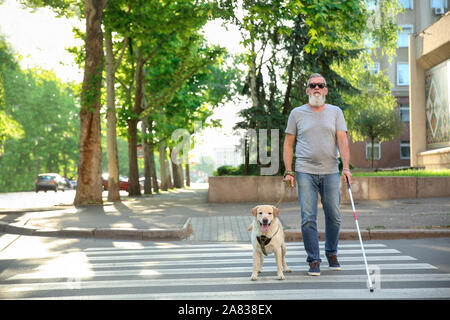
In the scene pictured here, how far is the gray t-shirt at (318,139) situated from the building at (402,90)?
40.4m

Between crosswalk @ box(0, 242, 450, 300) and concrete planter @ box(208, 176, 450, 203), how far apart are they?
938 cm

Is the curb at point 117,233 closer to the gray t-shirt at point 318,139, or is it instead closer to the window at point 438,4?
the gray t-shirt at point 318,139

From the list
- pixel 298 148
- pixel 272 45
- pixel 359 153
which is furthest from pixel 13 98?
pixel 298 148

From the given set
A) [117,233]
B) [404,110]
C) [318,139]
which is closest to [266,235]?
[318,139]

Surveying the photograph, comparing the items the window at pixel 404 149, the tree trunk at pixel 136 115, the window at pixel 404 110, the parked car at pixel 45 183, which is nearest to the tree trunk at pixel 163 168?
the parked car at pixel 45 183

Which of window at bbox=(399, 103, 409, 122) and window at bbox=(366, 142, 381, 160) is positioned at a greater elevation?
window at bbox=(399, 103, 409, 122)

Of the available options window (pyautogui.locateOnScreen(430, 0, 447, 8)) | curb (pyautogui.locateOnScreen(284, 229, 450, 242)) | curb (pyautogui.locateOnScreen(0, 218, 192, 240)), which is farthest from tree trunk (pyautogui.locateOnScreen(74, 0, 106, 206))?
window (pyautogui.locateOnScreen(430, 0, 447, 8))

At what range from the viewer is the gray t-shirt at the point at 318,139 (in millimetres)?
6129

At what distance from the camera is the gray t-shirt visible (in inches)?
241

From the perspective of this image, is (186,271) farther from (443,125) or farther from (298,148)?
(443,125)

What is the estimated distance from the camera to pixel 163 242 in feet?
33.0

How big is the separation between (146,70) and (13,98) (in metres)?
32.4

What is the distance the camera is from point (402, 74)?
1843 inches

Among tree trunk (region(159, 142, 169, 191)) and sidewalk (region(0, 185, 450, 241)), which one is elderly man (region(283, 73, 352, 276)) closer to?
sidewalk (region(0, 185, 450, 241))
